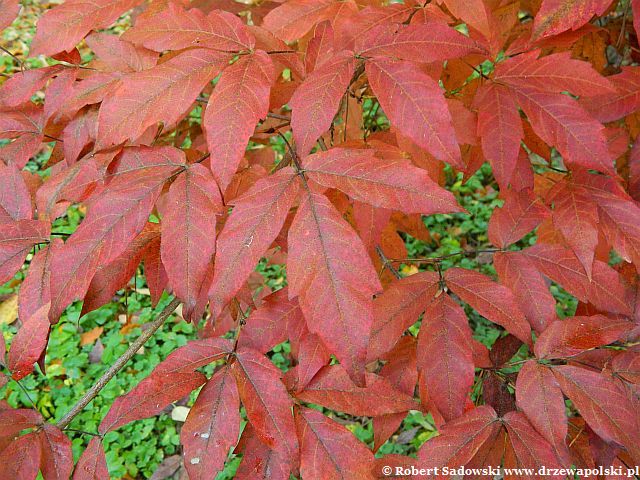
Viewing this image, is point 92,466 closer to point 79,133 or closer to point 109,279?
point 109,279

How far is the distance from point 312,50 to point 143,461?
72.8 inches

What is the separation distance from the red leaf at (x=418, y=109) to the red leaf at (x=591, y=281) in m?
0.39

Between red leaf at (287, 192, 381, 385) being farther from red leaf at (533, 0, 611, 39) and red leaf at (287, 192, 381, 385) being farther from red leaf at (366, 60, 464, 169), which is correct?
red leaf at (533, 0, 611, 39)

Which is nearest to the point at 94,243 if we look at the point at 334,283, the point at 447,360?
the point at 334,283

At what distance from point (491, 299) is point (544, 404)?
177mm

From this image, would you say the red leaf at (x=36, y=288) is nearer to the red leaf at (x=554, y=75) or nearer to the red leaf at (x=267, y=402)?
the red leaf at (x=267, y=402)

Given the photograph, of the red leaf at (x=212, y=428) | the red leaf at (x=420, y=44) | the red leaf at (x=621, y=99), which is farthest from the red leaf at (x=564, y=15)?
the red leaf at (x=212, y=428)

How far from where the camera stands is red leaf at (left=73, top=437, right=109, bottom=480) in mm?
800

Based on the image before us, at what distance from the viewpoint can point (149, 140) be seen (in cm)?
106

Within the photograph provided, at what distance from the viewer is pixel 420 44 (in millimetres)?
777

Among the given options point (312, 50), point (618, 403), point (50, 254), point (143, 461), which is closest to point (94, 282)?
point (50, 254)

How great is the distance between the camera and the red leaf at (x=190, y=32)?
2.70 feet

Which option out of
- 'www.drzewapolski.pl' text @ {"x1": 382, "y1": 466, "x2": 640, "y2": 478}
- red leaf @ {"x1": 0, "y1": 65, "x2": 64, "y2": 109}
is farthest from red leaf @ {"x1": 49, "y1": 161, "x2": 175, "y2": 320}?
'www.drzewapolski.pl' text @ {"x1": 382, "y1": 466, "x2": 640, "y2": 478}

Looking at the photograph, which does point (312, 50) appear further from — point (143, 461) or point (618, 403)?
point (143, 461)
